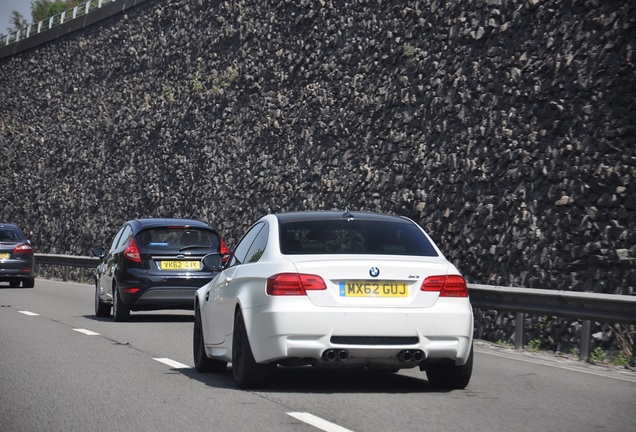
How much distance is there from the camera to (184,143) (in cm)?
3847

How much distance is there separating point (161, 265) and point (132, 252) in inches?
19.3

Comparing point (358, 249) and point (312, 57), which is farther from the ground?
point (312, 57)

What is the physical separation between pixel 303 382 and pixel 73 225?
3764 centimetres

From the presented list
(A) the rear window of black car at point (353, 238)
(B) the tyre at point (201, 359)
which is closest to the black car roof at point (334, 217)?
(A) the rear window of black car at point (353, 238)

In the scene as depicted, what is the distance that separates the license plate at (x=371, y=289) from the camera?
29.7 ft

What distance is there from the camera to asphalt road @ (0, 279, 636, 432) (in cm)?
775

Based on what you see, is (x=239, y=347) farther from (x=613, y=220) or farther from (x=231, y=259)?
(x=613, y=220)

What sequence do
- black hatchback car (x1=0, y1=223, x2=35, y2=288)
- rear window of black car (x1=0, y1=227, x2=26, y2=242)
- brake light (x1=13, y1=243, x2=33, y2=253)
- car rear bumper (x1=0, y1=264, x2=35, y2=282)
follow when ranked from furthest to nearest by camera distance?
rear window of black car (x1=0, y1=227, x2=26, y2=242)
brake light (x1=13, y1=243, x2=33, y2=253)
black hatchback car (x1=0, y1=223, x2=35, y2=288)
car rear bumper (x1=0, y1=264, x2=35, y2=282)

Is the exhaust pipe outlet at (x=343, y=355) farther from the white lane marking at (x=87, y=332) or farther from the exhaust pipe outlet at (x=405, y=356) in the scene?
the white lane marking at (x=87, y=332)

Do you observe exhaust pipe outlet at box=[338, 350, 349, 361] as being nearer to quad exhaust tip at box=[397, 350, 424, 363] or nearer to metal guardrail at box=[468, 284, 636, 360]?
quad exhaust tip at box=[397, 350, 424, 363]

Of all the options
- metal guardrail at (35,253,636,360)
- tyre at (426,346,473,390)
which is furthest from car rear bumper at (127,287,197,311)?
tyre at (426,346,473,390)

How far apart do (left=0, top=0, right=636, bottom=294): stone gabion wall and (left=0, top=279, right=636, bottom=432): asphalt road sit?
20.8ft

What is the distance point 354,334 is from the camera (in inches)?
353

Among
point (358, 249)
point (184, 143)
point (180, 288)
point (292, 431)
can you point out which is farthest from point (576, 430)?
point (184, 143)
